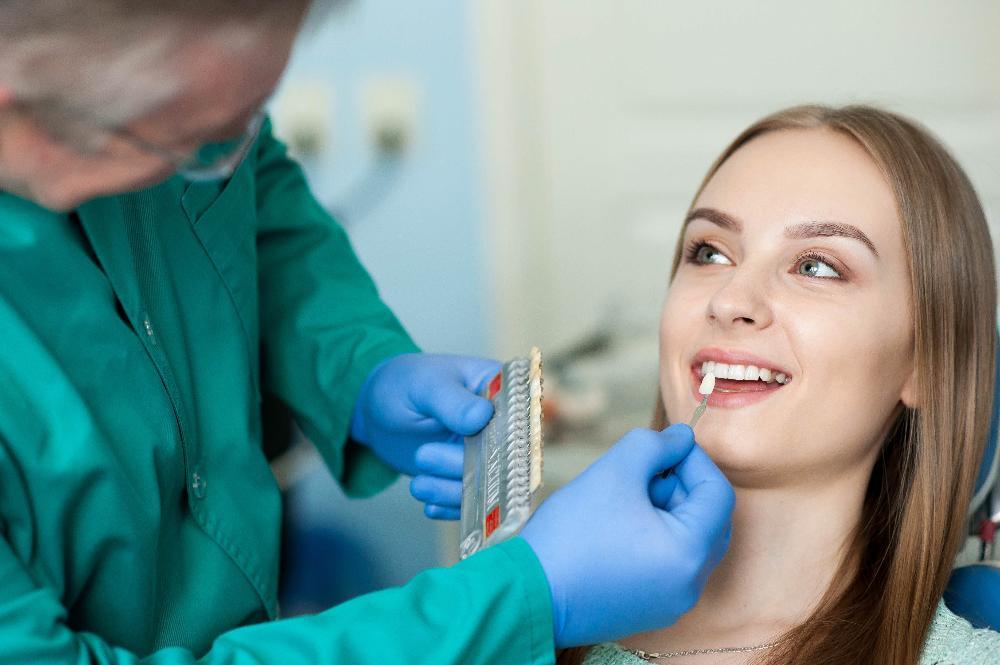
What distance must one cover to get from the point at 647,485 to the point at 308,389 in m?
0.58

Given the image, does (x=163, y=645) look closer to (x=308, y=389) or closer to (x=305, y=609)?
(x=308, y=389)

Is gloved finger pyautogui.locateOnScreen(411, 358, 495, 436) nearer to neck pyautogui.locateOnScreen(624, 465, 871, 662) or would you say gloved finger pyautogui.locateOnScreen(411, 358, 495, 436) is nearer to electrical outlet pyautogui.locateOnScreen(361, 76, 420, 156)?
neck pyautogui.locateOnScreen(624, 465, 871, 662)

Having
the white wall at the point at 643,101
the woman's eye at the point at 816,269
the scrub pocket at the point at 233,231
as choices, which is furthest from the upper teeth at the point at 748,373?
the white wall at the point at 643,101

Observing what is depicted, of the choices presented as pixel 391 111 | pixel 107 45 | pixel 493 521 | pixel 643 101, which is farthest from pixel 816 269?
pixel 391 111

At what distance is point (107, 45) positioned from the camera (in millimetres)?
704

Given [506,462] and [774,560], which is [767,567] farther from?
[506,462]

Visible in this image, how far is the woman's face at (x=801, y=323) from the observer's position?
1.33 metres

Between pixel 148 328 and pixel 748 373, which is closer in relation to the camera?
pixel 148 328

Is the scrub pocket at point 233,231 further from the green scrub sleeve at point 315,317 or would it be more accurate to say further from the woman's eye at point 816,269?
the woman's eye at point 816,269

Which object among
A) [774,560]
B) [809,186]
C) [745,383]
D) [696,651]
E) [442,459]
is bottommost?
[696,651]

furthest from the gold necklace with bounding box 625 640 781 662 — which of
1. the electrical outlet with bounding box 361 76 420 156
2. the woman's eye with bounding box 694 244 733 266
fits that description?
the electrical outlet with bounding box 361 76 420 156

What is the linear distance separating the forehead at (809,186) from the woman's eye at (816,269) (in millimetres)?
56

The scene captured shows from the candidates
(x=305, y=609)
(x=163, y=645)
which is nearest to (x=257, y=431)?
(x=163, y=645)

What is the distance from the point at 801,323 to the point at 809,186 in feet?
0.61
